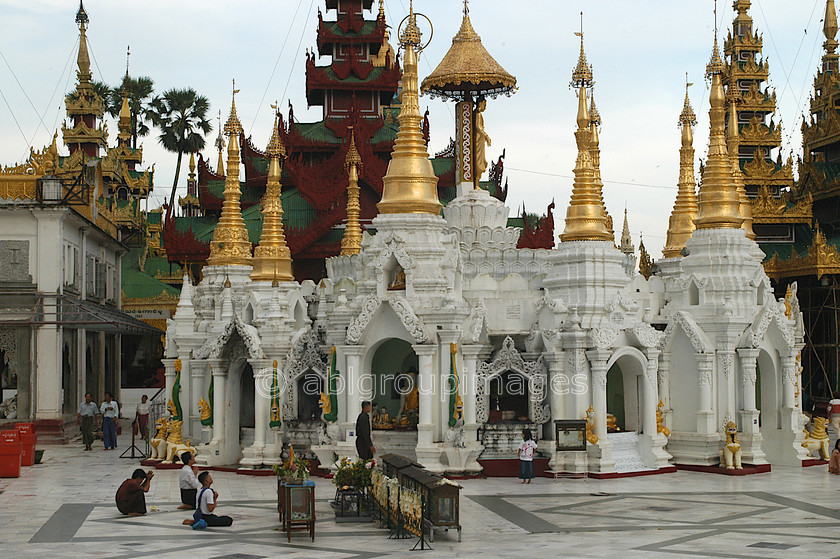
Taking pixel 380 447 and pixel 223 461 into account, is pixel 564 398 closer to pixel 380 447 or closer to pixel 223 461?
pixel 380 447

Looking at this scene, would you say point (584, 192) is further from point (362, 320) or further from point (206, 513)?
point (206, 513)

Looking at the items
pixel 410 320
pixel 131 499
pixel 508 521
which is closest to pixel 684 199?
pixel 410 320

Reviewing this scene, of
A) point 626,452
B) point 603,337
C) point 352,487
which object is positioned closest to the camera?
point 352,487

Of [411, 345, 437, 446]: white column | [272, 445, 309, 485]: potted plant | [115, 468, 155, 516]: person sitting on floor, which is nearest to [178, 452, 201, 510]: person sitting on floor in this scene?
[115, 468, 155, 516]: person sitting on floor

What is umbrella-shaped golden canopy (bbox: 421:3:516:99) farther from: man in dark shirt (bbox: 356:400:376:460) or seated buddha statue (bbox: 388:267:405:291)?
man in dark shirt (bbox: 356:400:376:460)

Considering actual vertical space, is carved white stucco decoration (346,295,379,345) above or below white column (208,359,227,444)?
above

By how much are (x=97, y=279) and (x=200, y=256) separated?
12.7ft

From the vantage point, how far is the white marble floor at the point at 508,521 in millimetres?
16719

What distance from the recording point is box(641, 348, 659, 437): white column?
86.7ft

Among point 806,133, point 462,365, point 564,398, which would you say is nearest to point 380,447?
point 462,365

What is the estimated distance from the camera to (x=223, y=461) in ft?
90.1

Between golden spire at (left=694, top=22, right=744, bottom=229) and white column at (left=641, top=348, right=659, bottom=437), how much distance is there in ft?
13.6

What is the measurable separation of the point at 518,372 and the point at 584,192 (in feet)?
14.6

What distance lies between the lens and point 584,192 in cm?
2756
